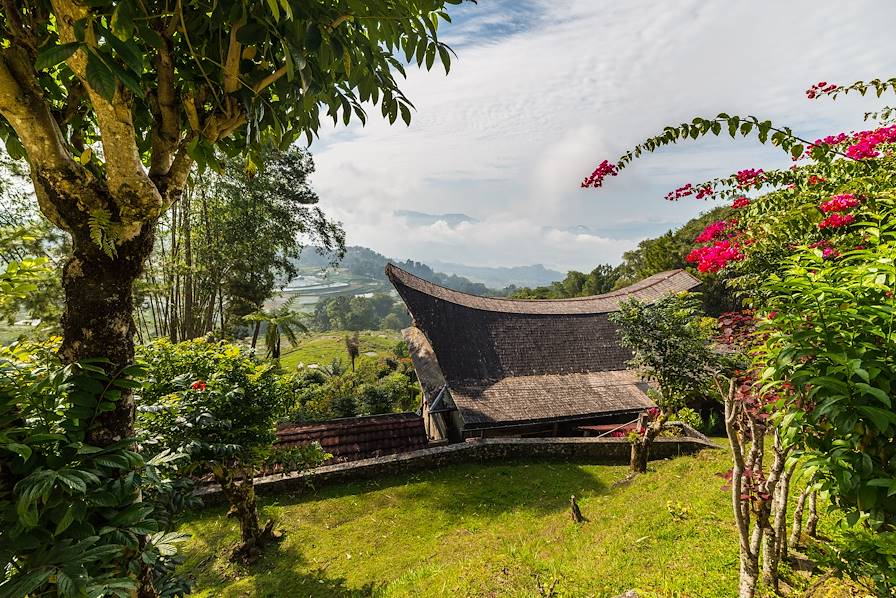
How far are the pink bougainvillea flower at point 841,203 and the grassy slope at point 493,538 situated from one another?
3.89 meters

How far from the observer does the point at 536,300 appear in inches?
749

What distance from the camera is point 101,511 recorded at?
6.52 ft

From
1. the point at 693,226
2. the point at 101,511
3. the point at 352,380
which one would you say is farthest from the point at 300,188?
the point at 693,226

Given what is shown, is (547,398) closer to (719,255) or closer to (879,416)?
(719,255)

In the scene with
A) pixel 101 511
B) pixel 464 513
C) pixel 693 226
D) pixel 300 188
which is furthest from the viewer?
pixel 693 226

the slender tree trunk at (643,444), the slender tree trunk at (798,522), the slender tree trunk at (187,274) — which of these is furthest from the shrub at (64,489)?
the slender tree trunk at (187,274)

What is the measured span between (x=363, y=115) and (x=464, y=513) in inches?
316

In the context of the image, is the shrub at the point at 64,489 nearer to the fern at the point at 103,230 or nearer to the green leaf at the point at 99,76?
the fern at the point at 103,230

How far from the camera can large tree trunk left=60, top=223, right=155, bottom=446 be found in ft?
7.11

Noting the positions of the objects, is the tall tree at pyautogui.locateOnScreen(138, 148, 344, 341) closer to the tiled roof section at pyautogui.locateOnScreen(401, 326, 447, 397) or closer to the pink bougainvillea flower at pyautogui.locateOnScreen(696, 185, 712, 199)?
the tiled roof section at pyautogui.locateOnScreen(401, 326, 447, 397)

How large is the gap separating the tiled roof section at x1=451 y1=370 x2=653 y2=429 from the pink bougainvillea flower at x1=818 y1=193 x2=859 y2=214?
908 centimetres

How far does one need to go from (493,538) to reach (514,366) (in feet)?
27.8

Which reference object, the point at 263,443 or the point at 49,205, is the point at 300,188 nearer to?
the point at 263,443

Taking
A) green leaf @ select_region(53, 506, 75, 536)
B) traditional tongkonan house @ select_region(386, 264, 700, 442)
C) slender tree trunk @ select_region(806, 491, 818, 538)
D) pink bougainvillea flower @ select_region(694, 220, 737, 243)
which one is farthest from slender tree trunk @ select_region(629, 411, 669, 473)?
green leaf @ select_region(53, 506, 75, 536)
